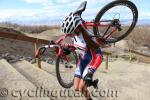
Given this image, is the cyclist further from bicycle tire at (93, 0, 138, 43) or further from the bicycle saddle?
bicycle tire at (93, 0, 138, 43)

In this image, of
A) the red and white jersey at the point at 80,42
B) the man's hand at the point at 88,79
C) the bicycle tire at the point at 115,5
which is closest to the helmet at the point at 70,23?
the red and white jersey at the point at 80,42

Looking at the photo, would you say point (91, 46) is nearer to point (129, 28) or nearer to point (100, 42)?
point (100, 42)

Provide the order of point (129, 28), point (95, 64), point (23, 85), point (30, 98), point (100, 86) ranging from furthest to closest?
point (100, 86), point (23, 85), point (30, 98), point (129, 28), point (95, 64)

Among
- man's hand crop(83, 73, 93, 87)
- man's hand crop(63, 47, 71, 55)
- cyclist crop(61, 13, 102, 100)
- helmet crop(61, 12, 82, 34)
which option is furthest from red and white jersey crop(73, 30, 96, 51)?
man's hand crop(83, 73, 93, 87)

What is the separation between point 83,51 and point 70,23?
685 mm

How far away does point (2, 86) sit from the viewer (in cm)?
923

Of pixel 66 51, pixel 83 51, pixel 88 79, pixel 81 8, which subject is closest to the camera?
pixel 88 79

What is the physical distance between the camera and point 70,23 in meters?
6.91

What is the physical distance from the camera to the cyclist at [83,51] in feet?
22.7

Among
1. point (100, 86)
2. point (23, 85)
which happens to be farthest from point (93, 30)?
point (100, 86)

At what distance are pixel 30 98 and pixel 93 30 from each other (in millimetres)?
2331

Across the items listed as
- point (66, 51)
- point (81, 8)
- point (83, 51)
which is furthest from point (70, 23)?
point (66, 51)

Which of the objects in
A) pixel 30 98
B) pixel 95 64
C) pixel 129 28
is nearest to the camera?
pixel 95 64

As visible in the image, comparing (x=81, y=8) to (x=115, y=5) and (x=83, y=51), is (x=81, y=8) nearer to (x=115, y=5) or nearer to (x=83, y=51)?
(x=115, y=5)
